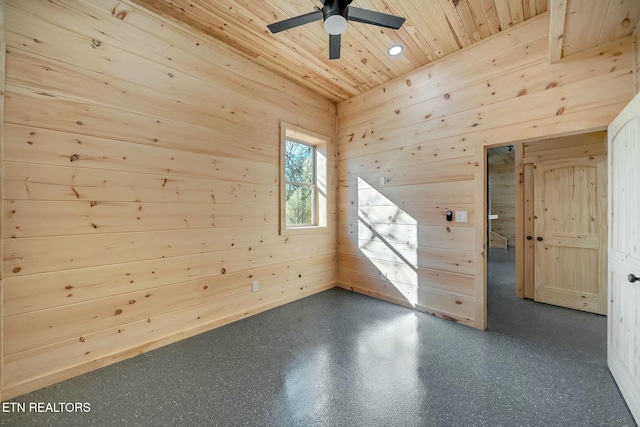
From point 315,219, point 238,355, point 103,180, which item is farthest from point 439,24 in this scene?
point 238,355

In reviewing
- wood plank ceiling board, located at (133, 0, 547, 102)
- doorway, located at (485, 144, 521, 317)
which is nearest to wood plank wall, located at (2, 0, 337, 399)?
wood plank ceiling board, located at (133, 0, 547, 102)

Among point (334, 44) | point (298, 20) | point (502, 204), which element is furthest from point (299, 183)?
point (502, 204)

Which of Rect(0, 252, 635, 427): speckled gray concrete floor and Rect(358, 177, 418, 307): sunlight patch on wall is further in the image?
Rect(358, 177, 418, 307): sunlight patch on wall

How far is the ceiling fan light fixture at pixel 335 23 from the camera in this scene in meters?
1.77

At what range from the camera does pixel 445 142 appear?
290 cm

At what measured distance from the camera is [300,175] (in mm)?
3830

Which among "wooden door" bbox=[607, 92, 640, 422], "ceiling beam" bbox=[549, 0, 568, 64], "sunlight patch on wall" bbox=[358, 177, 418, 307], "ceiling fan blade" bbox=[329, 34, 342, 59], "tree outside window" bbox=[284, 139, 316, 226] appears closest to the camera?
"wooden door" bbox=[607, 92, 640, 422]

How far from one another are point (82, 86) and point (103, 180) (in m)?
0.73

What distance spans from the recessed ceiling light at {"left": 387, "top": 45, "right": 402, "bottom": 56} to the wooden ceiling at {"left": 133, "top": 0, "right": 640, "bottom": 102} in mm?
67

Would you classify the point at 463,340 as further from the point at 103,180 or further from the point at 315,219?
the point at 103,180

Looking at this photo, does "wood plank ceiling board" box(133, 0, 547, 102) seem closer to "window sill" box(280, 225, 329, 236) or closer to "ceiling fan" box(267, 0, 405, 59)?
"ceiling fan" box(267, 0, 405, 59)

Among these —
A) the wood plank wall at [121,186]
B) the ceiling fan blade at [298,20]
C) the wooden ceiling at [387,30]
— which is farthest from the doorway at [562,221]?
the wood plank wall at [121,186]

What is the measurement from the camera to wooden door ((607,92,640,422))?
Result: 151 centimetres

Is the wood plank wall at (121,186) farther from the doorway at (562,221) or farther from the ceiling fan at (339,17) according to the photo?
the doorway at (562,221)
